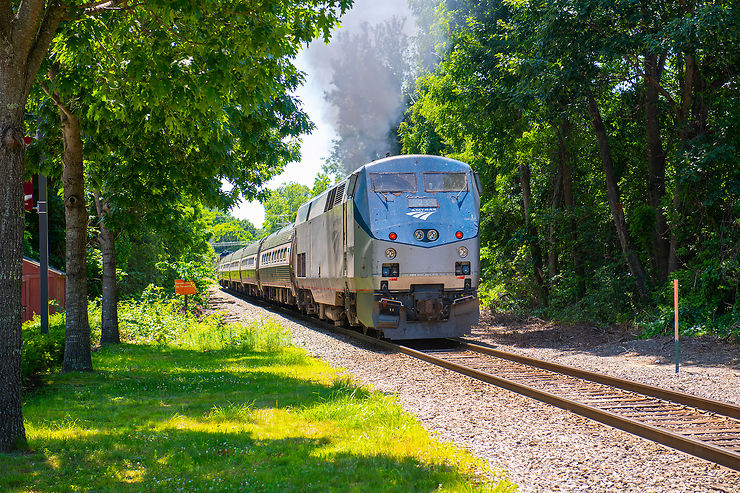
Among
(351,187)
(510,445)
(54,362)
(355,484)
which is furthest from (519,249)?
(355,484)

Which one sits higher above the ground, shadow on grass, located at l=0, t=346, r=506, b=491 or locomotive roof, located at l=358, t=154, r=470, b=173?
locomotive roof, located at l=358, t=154, r=470, b=173

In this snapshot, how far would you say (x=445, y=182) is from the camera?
14.9m

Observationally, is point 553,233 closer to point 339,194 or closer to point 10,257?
point 339,194

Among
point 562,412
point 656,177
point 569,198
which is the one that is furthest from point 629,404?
point 569,198

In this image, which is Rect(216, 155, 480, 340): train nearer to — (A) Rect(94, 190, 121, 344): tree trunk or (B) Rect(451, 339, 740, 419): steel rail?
(B) Rect(451, 339, 740, 419): steel rail

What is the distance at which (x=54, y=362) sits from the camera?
11.4 meters

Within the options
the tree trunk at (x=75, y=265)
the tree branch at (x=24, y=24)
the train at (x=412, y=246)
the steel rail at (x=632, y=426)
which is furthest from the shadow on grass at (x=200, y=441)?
the train at (x=412, y=246)

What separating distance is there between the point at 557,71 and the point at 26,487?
46.8ft

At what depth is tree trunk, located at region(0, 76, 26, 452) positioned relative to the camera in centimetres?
608

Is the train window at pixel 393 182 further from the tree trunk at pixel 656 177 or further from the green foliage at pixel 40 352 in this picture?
the green foliage at pixel 40 352

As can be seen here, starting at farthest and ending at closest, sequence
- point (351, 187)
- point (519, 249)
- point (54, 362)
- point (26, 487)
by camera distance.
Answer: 1. point (519, 249)
2. point (351, 187)
3. point (54, 362)
4. point (26, 487)

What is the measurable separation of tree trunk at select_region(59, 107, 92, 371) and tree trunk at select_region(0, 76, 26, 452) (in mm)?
5036

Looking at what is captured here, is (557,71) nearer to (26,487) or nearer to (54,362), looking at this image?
(54,362)

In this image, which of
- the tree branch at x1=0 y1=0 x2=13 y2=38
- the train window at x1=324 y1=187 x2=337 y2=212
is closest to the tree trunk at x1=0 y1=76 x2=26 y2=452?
the tree branch at x1=0 y1=0 x2=13 y2=38
